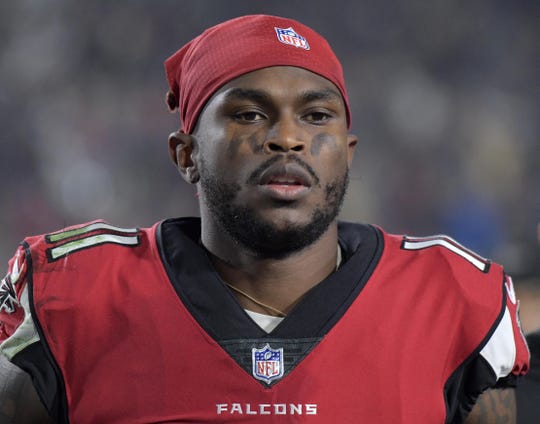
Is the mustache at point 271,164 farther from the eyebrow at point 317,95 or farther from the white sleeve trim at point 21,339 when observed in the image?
the white sleeve trim at point 21,339

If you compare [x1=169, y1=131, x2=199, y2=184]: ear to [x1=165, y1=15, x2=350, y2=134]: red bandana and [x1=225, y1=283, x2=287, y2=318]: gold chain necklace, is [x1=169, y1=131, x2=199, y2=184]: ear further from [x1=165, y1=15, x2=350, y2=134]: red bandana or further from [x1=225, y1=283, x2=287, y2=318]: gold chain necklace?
[x1=225, y1=283, x2=287, y2=318]: gold chain necklace

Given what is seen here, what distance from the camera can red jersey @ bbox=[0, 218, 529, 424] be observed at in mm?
1227

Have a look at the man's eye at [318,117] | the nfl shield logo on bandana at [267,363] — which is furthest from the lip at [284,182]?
the nfl shield logo on bandana at [267,363]

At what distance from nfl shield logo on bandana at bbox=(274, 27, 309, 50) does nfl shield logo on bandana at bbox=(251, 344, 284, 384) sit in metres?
0.49

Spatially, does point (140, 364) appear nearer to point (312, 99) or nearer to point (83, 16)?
point (312, 99)

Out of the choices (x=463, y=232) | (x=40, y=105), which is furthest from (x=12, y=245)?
(x=463, y=232)

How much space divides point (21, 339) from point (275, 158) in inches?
18.4

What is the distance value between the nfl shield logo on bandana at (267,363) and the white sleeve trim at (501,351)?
0.32 meters

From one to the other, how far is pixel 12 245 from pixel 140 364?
169 centimetres

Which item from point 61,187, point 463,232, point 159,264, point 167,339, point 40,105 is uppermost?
point 40,105

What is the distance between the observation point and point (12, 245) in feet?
9.18

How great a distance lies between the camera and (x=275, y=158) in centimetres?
125

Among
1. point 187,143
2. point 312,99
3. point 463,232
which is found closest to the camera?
point 312,99

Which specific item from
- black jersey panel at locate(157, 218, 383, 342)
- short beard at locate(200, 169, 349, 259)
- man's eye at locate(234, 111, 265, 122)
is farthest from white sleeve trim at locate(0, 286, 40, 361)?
man's eye at locate(234, 111, 265, 122)
